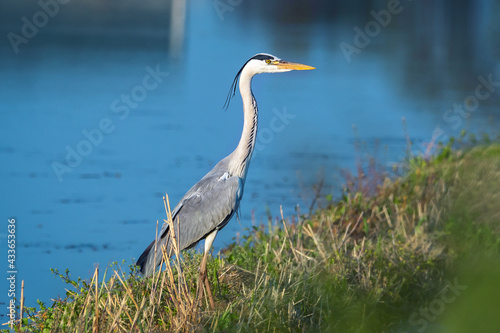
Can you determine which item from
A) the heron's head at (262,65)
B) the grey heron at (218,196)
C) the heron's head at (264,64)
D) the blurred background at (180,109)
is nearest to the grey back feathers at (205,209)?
the grey heron at (218,196)

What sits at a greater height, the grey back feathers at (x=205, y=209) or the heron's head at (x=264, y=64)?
the heron's head at (x=264, y=64)

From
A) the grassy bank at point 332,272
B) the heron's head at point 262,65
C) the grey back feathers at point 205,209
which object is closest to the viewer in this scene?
the grassy bank at point 332,272

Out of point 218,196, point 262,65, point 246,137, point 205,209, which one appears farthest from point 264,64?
point 205,209

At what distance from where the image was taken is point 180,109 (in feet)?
38.0

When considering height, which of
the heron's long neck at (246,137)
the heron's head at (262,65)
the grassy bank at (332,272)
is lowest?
the grassy bank at (332,272)

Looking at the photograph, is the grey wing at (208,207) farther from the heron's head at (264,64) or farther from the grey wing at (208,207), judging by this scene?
the heron's head at (264,64)

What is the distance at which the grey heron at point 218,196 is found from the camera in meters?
4.22

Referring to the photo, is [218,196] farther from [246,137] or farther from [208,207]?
[246,137]

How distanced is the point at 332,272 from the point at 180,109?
7659 millimetres

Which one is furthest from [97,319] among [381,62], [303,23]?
[303,23]

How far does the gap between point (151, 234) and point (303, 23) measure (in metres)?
18.6

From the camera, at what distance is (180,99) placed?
40.8 feet

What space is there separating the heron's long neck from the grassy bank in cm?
46

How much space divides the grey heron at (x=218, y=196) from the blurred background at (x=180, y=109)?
1456 mm
